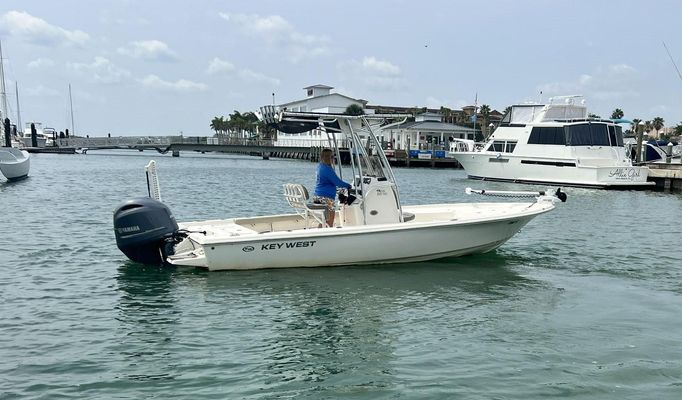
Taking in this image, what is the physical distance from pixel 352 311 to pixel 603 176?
2952 cm

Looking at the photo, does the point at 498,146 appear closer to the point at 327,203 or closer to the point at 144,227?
the point at 327,203

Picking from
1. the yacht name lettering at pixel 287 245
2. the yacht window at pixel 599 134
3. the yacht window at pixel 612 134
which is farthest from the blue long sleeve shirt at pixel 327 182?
the yacht window at pixel 612 134

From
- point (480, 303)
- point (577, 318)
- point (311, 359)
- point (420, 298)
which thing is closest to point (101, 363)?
point (311, 359)

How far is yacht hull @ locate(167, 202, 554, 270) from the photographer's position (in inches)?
420

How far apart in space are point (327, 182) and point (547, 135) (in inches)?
1128

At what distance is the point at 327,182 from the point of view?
1148 centimetres

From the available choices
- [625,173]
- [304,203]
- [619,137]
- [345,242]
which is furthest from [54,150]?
[345,242]

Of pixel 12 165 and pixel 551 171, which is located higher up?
pixel 12 165

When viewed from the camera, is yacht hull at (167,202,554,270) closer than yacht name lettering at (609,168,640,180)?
Yes

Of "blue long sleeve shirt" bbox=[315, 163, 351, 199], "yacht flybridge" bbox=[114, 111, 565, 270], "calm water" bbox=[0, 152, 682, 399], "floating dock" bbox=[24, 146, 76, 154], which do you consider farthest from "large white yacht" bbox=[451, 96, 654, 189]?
"floating dock" bbox=[24, 146, 76, 154]

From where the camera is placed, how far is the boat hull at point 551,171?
3434cm

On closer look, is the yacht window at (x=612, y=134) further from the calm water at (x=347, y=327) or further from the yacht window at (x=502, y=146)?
the calm water at (x=347, y=327)

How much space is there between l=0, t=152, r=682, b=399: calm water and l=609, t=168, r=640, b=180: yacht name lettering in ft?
71.5

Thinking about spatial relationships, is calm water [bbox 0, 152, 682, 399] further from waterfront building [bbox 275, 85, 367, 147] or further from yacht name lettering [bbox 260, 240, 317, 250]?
waterfront building [bbox 275, 85, 367, 147]
